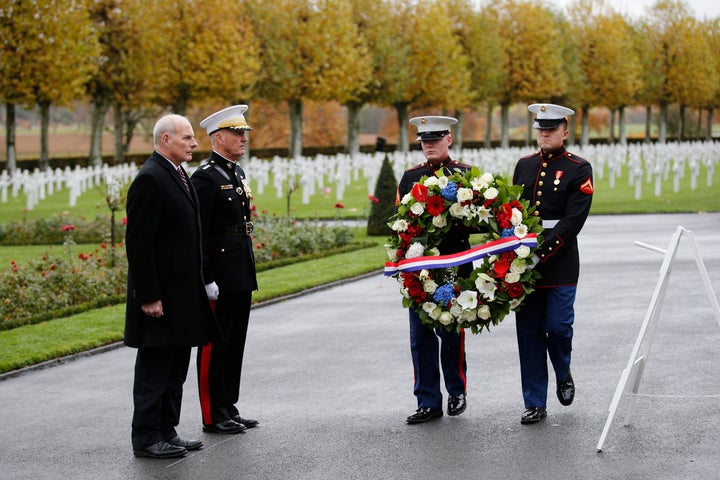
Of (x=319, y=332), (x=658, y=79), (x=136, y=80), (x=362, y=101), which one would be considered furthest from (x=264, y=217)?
(x=658, y=79)

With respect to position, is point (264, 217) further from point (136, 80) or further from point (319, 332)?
point (136, 80)

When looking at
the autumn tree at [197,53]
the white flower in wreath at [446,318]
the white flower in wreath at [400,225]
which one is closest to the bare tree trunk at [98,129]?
the autumn tree at [197,53]

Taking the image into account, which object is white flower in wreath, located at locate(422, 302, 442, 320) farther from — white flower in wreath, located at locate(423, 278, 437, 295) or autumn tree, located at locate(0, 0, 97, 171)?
autumn tree, located at locate(0, 0, 97, 171)

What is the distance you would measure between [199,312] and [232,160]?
1146 millimetres

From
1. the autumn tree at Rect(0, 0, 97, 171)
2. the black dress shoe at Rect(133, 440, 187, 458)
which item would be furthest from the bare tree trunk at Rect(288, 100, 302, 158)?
the black dress shoe at Rect(133, 440, 187, 458)

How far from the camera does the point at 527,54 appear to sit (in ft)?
250

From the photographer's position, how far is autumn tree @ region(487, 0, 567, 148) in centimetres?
7519

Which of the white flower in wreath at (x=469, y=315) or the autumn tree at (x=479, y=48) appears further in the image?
the autumn tree at (x=479, y=48)

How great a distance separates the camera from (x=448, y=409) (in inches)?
290

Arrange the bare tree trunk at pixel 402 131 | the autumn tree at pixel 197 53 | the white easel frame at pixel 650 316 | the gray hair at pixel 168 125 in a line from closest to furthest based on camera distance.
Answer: the white easel frame at pixel 650 316 → the gray hair at pixel 168 125 → the autumn tree at pixel 197 53 → the bare tree trunk at pixel 402 131

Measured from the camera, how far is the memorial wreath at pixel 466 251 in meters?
6.86

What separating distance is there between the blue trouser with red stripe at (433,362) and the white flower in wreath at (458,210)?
0.73m

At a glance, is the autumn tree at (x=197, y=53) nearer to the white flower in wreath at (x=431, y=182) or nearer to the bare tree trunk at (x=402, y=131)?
the bare tree trunk at (x=402, y=131)

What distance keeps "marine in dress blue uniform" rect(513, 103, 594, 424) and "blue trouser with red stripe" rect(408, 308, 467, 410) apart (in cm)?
42
